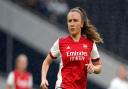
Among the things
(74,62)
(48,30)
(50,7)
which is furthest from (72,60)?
(48,30)

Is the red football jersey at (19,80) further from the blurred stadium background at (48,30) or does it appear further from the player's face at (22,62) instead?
the blurred stadium background at (48,30)

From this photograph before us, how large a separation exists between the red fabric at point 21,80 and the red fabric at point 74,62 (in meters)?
5.04

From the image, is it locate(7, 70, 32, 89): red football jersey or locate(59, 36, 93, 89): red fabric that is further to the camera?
locate(7, 70, 32, 89): red football jersey

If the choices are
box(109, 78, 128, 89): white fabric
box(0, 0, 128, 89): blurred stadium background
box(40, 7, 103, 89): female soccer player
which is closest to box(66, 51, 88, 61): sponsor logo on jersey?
box(40, 7, 103, 89): female soccer player

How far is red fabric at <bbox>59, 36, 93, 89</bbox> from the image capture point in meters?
8.31

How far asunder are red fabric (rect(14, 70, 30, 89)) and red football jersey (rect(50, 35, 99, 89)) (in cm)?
502

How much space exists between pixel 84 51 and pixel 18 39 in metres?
8.62

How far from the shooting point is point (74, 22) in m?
8.27

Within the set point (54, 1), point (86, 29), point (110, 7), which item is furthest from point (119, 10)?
point (86, 29)

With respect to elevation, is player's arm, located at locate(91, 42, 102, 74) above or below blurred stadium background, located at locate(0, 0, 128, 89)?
below

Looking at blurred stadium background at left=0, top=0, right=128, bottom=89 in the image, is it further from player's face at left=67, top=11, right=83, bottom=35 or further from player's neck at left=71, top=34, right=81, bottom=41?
player's face at left=67, top=11, right=83, bottom=35

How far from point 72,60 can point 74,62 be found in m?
0.03

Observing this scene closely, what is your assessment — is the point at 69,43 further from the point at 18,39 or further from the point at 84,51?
the point at 18,39

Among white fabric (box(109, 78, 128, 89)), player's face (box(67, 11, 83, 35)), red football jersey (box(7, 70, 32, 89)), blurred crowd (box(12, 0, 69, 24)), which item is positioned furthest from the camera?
blurred crowd (box(12, 0, 69, 24))
